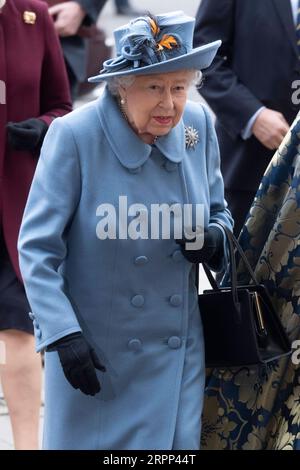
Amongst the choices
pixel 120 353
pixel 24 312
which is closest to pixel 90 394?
pixel 120 353

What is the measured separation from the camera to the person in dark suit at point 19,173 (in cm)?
458

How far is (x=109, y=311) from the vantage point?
3.67 meters

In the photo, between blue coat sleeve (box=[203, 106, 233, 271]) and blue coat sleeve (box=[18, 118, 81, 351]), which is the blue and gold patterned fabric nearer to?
blue coat sleeve (box=[203, 106, 233, 271])

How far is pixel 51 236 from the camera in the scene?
→ 11.7 feet

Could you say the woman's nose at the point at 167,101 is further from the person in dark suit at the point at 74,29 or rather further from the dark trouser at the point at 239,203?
the person in dark suit at the point at 74,29

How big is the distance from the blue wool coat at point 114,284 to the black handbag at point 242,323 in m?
0.06

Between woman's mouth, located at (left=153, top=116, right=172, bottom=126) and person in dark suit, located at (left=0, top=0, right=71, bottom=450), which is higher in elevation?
woman's mouth, located at (left=153, top=116, right=172, bottom=126)

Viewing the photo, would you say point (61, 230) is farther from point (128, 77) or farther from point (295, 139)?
point (295, 139)

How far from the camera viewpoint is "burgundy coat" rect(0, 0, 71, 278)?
457 cm

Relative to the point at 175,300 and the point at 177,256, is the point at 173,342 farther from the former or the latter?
the point at 177,256

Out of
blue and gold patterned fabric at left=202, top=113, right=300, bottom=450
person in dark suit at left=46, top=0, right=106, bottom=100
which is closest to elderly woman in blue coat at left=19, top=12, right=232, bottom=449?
blue and gold patterned fabric at left=202, top=113, right=300, bottom=450

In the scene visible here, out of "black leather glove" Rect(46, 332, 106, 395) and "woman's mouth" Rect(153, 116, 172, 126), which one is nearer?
"black leather glove" Rect(46, 332, 106, 395)

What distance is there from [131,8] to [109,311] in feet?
45.7

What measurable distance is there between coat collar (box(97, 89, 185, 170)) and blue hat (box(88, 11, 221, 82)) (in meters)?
0.09
